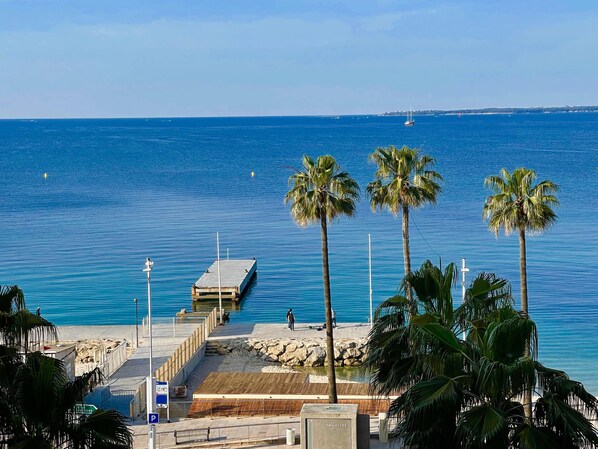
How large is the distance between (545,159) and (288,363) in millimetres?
136154

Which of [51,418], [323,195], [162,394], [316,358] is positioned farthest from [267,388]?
[51,418]

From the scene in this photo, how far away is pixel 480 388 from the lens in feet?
47.3

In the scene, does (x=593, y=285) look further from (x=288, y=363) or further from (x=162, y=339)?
(x=162, y=339)

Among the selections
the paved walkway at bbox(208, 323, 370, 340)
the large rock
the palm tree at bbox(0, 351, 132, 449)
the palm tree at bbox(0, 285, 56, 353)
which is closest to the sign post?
the palm tree at bbox(0, 285, 56, 353)

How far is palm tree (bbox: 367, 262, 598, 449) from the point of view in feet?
45.7

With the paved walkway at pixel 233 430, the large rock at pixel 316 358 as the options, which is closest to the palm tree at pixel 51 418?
the paved walkway at pixel 233 430

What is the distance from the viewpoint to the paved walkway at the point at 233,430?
28.2 m

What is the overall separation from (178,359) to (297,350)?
7028mm

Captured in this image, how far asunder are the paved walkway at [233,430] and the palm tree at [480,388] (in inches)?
460

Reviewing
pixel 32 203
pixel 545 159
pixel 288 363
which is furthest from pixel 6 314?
pixel 545 159

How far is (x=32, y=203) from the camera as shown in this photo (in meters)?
122

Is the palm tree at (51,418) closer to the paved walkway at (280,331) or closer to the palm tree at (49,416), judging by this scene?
the palm tree at (49,416)

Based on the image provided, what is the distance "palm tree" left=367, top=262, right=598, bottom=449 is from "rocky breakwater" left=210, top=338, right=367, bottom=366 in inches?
1088

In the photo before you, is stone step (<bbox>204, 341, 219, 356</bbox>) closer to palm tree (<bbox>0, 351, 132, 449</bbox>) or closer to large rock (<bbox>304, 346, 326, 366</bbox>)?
large rock (<bbox>304, 346, 326, 366</bbox>)
